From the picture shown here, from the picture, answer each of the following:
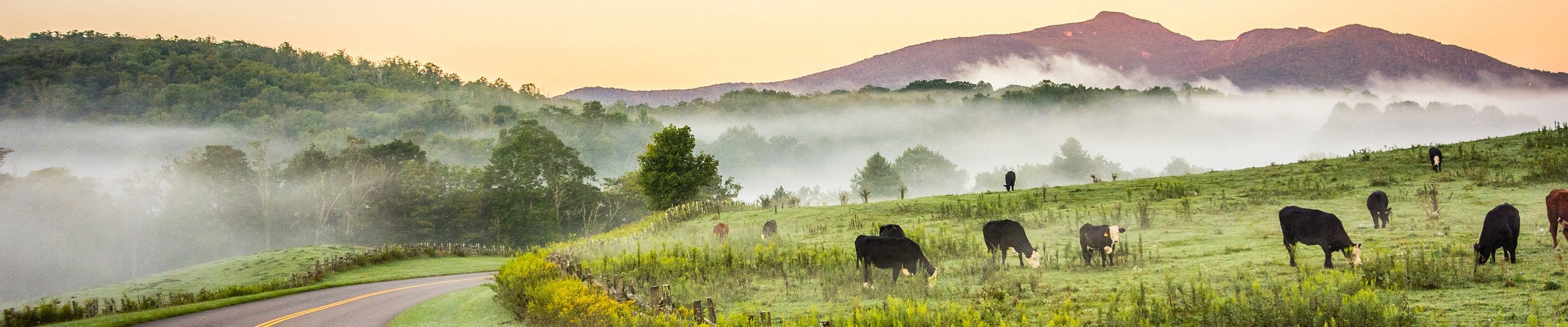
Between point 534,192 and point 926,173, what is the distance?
219 feet

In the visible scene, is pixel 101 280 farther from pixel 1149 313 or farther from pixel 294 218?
pixel 1149 313

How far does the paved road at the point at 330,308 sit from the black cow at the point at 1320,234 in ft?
73.4

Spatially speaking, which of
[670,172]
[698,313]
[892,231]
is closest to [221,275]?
[670,172]

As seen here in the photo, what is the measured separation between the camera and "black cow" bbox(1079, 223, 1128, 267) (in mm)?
18047

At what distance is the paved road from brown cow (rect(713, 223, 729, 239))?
1071 centimetres

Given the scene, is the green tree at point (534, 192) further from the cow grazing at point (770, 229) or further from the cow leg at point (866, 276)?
the cow leg at point (866, 276)

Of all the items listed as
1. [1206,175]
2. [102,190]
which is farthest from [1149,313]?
[102,190]

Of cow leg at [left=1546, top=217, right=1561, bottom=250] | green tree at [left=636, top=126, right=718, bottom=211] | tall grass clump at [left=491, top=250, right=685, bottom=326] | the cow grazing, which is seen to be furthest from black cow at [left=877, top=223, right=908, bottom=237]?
green tree at [left=636, top=126, right=718, bottom=211]

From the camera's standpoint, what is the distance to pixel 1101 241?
1814 centimetres

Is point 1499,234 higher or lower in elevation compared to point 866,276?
higher

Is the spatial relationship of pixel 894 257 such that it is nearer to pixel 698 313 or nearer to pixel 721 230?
pixel 698 313

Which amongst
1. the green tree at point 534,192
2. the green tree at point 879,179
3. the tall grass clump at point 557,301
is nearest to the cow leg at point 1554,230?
the tall grass clump at point 557,301

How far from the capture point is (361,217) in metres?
86.6

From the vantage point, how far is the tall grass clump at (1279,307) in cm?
991
